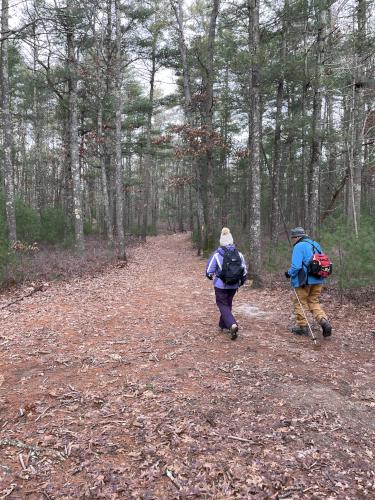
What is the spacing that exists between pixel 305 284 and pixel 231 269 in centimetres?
135

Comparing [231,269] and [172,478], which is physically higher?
[231,269]

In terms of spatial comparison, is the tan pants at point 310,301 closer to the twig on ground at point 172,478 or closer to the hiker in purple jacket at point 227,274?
the hiker in purple jacket at point 227,274

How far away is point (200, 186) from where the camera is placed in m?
19.2

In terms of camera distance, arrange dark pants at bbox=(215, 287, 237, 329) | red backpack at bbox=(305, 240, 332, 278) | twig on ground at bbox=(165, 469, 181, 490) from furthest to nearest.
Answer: dark pants at bbox=(215, 287, 237, 329), red backpack at bbox=(305, 240, 332, 278), twig on ground at bbox=(165, 469, 181, 490)

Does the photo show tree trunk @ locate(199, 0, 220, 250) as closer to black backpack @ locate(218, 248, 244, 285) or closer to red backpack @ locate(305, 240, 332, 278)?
black backpack @ locate(218, 248, 244, 285)

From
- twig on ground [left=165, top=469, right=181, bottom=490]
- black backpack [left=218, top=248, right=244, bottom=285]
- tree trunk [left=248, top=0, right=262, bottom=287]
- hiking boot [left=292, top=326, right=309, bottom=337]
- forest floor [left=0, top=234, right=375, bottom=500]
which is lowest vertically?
twig on ground [left=165, top=469, right=181, bottom=490]

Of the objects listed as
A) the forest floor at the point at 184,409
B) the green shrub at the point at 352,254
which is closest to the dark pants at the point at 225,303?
the forest floor at the point at 184,409

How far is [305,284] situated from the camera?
6.29 meters

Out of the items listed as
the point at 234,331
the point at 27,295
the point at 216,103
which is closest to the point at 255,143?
the point at 234,331

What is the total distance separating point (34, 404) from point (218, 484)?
7.99ft

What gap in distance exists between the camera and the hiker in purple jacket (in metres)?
6.23

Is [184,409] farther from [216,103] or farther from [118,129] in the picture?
[216,103]

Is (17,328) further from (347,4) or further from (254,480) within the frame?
(347,4)

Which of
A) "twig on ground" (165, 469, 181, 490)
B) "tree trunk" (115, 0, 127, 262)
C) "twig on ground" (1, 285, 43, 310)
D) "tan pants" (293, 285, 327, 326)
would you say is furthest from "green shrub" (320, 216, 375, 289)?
"tree trunk" (115, 0, 127, 262)
